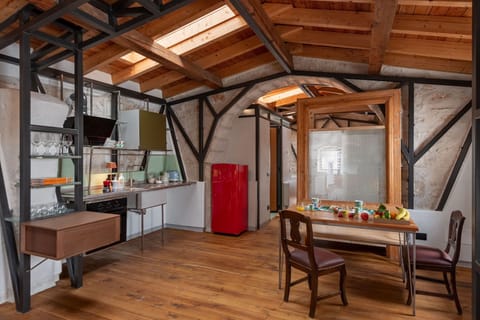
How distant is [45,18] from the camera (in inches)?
94.7

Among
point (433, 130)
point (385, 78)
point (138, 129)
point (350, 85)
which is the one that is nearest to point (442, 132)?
point (433, 130)

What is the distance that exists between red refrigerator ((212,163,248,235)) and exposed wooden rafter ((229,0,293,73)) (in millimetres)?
2064

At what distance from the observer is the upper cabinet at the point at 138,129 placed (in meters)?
4.48

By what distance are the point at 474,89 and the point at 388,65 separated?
256 cm

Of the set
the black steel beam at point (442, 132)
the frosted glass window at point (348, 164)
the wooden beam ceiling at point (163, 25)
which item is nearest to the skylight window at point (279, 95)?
the frosted glass window at point (348, 164)

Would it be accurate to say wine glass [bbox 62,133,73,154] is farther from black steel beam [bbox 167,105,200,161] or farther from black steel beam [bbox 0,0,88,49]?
black steel beam [bbox 167,105,200,161]

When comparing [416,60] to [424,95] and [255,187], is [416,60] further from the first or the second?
[255,187]

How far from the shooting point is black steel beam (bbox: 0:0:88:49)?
87.9 inches

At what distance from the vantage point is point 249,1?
273 cm

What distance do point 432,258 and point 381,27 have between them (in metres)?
2.25

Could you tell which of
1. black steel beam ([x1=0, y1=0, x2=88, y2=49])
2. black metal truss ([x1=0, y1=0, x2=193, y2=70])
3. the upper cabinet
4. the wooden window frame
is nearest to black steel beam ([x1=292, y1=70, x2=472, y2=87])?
the wooden window frame

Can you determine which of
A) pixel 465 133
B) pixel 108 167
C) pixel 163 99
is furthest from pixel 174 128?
pixel 465 133

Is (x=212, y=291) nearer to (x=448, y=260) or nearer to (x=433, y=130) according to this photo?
(x=448, y=260)

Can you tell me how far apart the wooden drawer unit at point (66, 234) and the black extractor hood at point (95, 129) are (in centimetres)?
133
